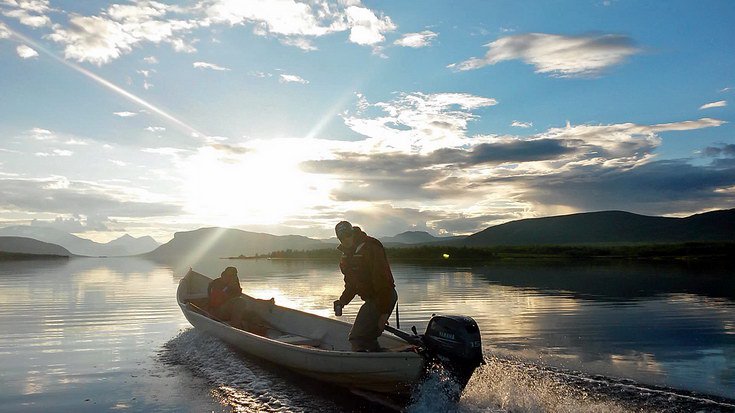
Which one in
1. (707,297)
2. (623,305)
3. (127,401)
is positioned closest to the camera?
(127,401)

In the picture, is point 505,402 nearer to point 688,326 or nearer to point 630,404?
point 630,404

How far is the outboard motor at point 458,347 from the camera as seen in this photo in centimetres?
1026

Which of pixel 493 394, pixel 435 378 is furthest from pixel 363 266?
pixel 493 394

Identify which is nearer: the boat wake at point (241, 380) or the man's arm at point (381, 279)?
the boat wake at point (241, 380)

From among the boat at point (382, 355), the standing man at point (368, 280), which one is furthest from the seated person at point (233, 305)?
the standing man at point (368, 280)

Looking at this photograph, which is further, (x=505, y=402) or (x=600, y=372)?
(x=600, y=372)

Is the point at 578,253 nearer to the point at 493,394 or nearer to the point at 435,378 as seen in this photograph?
the point at 493,394

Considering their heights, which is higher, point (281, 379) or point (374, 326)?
point (374, 326)

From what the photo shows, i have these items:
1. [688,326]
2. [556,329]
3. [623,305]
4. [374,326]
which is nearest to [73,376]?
[374,326]

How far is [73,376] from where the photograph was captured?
12.3m

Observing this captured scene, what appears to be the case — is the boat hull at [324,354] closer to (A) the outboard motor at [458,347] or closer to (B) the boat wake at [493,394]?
(B) the boat wake at [493,394]

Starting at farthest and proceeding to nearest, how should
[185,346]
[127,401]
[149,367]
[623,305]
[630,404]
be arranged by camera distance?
[623,305] → [185,346] → [149,367] → [127,401] → [630,404]

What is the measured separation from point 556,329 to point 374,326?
9.79 m

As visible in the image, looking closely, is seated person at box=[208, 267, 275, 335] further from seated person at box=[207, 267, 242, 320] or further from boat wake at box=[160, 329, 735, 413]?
boat wake at box=[160, 329, 735, 413]
